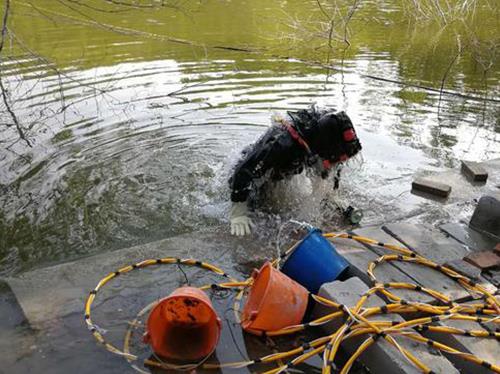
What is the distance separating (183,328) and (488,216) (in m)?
2.86

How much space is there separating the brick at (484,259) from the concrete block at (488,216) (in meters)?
0.50

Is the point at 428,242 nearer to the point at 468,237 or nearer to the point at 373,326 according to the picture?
the point at 468,237

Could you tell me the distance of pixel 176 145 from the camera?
21.6 ft

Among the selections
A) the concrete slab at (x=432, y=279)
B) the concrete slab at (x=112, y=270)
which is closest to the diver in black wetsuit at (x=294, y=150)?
the concrete slab at (x=112, y=270)

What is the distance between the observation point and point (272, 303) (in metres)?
2.98

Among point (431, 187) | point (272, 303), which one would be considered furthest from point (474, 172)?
point (272, 303)

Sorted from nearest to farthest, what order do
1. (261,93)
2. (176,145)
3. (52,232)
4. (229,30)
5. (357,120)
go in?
(52,232)
(176,145)
(357,120)
(261,93)
(229,30)

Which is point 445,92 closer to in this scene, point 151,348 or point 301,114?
point 301,114

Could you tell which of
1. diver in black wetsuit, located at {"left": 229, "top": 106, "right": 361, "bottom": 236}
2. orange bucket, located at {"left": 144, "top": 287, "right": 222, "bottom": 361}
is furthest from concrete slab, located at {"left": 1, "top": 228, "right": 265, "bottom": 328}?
orange bucket, located at {"left": 144, "top": 287, "right": 222, "bottom": 361}

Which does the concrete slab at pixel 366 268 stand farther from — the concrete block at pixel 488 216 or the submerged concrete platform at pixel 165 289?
the concrete block at pixel 488 216

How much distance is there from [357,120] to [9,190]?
510cm

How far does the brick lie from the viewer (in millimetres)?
3668

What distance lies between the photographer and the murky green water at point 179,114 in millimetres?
4883

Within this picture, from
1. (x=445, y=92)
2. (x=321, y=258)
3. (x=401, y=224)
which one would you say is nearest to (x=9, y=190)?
(x=321, y=258)
